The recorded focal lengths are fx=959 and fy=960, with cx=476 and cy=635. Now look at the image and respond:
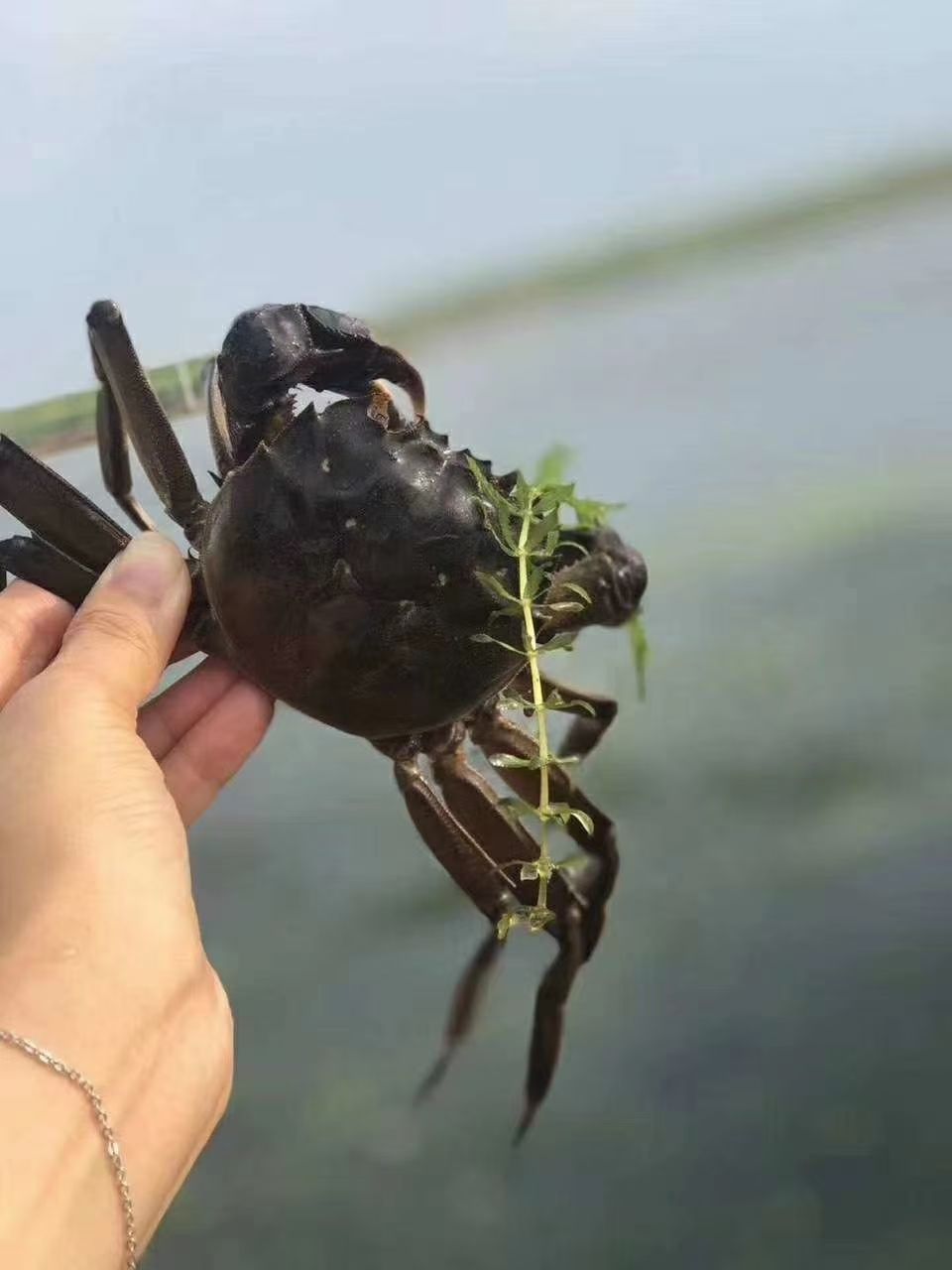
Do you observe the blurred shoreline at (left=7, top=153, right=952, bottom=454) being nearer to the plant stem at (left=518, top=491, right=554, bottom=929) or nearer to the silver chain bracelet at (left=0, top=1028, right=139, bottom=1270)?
the plant stem at (left=518, top=491, right=554, bottom=929)

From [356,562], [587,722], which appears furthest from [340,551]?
[587,722]

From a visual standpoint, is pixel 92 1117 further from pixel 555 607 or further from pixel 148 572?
pixel 555 607

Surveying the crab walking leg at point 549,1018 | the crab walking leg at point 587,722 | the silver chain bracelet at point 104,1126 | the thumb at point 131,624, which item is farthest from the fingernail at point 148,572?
the crab walking leg at point 549,1018

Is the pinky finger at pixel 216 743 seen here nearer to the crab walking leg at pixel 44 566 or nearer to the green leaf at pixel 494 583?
the crab walking leg at pixel 44 566

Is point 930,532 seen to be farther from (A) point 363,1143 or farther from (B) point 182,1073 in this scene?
(B) point 182,1073

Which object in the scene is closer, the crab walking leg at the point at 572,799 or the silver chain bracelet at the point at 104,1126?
the silver chain bracelet at the point at 104,1126

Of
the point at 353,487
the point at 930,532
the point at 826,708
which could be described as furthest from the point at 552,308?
the point at 353,487
